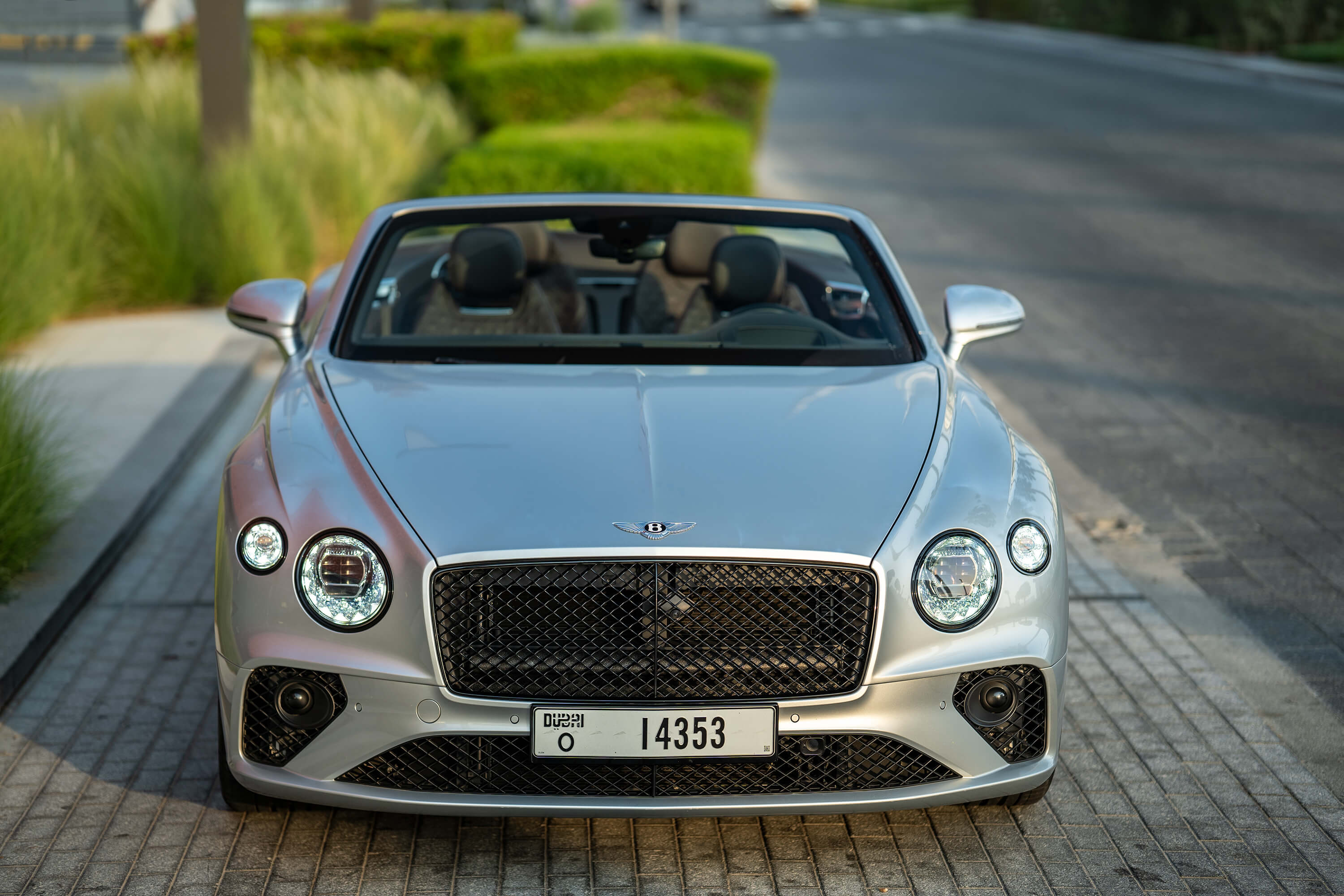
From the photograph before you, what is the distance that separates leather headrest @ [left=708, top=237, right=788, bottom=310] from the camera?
493cm

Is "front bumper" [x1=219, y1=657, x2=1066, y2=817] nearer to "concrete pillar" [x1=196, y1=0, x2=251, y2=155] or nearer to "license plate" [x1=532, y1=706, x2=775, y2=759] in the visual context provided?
"license plate" [x1=532, y1=706, x2=775, y2=759]

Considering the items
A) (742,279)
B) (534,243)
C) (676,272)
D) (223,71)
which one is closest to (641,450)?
(742,279)

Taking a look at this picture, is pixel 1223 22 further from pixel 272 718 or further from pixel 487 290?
pixel 272 718

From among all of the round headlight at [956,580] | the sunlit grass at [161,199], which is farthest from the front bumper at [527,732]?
the sunlit grass at [161,199]

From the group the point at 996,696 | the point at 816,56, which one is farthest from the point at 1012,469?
the point at 816,56

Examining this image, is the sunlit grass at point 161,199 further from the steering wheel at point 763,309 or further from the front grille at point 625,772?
the front grille at point 625,772

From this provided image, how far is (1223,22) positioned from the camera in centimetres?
3331

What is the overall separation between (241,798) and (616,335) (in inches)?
70.4

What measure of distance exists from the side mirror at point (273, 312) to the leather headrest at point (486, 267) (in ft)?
1.74

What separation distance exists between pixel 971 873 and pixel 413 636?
1462mm

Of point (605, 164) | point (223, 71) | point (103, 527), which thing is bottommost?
point (103, 527)

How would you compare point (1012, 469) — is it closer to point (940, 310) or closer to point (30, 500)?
point (30, 500)

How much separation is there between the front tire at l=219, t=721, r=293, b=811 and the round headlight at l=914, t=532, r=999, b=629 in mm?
1630

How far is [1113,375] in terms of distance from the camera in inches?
337
